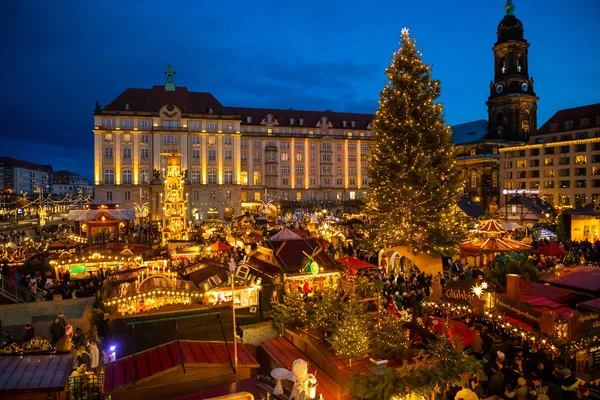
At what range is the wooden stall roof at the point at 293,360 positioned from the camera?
7.12 m

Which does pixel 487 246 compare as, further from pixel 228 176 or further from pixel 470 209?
pixel 228 176

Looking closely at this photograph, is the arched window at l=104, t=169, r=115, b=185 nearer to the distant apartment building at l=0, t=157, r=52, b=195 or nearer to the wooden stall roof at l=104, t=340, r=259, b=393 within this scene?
the wooden stall roof at l=104, t=340, r=259, b=393

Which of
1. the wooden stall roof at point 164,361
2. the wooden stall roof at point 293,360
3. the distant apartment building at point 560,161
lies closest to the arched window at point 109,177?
the distant apartment building at point 560,161

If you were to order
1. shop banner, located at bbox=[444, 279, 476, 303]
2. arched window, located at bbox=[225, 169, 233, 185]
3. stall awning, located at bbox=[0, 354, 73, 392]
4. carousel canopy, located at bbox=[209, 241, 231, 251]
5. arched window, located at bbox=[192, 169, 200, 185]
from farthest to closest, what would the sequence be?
arched window, located at bbox=[225, 169, 233, 185], arched window, located at bbox=[192, 169, 200, 185], carousel canopy, located at bbox=[209, 241, 231, 251], shop banner, located at bbox=[444, 279, 476, 303], stall awning, located at bbox=[0, 354, 73, 392]

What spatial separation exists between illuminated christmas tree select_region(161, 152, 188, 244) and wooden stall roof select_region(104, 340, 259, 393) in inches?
673

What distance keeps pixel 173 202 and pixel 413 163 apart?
→ 13119 mm

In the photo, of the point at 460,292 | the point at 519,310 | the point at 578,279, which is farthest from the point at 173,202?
the point at 578,279

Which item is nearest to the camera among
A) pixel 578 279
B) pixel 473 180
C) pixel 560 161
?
pixel 578 279

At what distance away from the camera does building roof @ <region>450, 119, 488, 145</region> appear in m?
79.9

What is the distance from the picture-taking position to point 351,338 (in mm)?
7582

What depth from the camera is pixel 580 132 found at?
61812 mm

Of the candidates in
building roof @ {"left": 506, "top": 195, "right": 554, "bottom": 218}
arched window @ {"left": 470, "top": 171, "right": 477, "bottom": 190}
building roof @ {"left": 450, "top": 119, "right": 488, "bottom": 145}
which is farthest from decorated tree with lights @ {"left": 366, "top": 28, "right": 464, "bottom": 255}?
building roof @ {"left": 450, "top": 119, "right": 488, "bottom": 145}

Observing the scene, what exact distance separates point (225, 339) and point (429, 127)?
15360 millimetres

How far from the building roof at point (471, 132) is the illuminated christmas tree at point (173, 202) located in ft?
220
